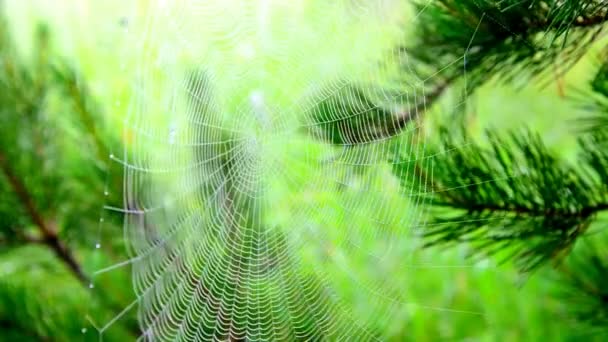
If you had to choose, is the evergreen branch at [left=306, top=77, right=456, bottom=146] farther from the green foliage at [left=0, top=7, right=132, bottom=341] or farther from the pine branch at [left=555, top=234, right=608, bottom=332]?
the green foliage at [left=0, top=7, right=132, bottom=341]

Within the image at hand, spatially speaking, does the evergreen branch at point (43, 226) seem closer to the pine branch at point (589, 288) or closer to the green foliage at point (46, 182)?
the green foliage at point (46, 182)

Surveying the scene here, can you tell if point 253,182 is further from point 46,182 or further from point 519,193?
point 519,193

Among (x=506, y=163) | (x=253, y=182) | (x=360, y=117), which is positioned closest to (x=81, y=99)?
(x=253, y=182)

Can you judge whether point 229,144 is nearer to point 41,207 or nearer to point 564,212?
point 41,207

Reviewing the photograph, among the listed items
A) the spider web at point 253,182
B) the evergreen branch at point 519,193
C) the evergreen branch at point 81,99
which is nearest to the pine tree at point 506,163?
the evergreen branch at point 519,193

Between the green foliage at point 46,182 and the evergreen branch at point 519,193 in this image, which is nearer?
the evergreen branch at point 519,193

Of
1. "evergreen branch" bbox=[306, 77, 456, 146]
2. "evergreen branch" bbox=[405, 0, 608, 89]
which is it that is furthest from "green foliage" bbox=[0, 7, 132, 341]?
"evergreen branch" bbox=[405, 0, 608, 89]
